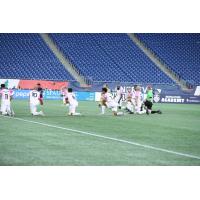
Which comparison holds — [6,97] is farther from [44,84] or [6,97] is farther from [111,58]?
[44,84]

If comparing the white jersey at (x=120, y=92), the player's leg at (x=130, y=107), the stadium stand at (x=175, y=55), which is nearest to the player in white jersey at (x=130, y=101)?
the player's leg at (x=130, y=107)

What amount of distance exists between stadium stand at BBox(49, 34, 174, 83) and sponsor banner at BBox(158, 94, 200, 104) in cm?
425

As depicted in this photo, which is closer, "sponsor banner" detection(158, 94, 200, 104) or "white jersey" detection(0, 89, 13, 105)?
"white jersey" detection(0, 89, 13, 105)

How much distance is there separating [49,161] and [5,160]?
2.10 ft

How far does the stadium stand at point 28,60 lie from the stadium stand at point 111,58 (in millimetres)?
990

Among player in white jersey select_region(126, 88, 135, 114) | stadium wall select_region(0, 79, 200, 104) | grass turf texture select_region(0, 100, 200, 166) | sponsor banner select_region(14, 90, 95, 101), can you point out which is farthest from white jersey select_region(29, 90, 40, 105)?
sponsor banner select_region(14, 90, 95, 101)

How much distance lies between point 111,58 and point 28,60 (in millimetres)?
3955

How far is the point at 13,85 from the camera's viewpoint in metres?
26.1

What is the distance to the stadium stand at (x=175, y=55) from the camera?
60.4ft

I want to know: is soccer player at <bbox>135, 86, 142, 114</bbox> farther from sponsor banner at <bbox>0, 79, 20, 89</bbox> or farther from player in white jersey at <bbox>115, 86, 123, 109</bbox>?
sponsor banner at <bbox>0, 79, 20, 89</bbox>

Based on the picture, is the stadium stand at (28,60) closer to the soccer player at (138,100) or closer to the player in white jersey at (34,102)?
the player in white jersey at (34,102)

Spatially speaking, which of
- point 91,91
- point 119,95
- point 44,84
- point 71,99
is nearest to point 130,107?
point 71,99

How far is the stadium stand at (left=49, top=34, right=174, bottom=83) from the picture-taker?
20.4m
